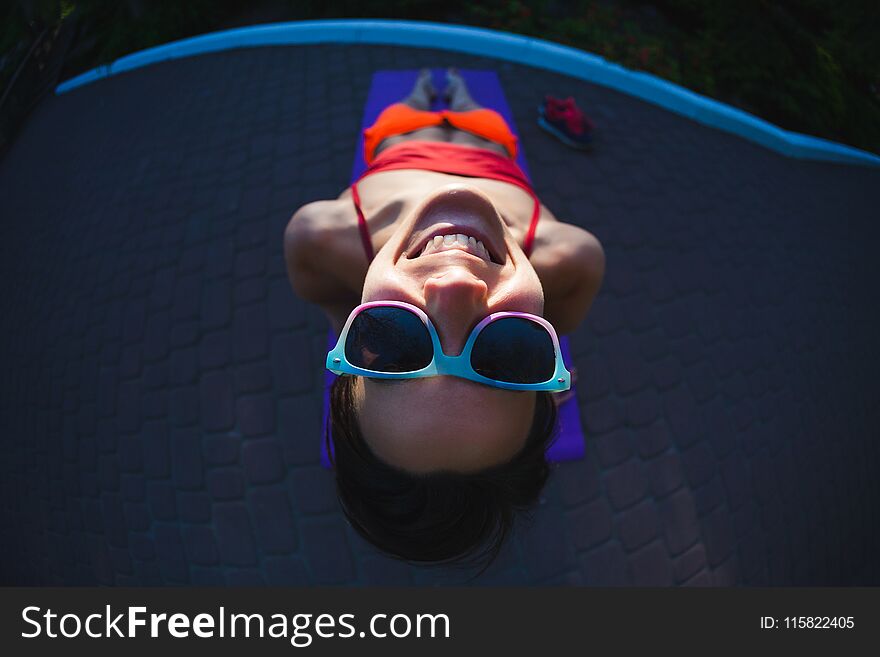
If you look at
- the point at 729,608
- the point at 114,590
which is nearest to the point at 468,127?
the point at 729,608

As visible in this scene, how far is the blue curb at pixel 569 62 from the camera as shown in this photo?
4.41 meters

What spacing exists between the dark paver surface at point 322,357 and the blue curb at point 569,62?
0.18 metres

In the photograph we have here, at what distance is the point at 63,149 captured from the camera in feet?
14.5

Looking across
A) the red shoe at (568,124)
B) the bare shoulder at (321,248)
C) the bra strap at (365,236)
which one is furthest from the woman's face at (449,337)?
the red shoe at (568,124)

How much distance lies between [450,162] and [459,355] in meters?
1.19

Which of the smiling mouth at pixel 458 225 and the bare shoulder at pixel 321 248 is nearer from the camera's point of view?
the smiling mouth at pixel 458 225

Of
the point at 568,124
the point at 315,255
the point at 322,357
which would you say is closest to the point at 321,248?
the point at 315,255

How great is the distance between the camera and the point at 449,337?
1244 millimetres

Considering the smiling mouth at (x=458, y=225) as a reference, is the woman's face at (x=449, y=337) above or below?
below

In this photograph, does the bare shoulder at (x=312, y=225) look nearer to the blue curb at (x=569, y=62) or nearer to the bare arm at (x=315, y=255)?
the bare arm at (x=315, y=255)

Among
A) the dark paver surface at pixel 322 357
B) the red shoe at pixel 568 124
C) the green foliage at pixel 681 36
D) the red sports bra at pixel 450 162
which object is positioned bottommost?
the dark paver surface at pixel 322 357

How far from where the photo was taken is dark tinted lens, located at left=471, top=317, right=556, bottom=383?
1.24m

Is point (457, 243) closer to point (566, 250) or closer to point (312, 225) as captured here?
point (566, 250)

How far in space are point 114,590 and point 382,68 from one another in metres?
4.30
